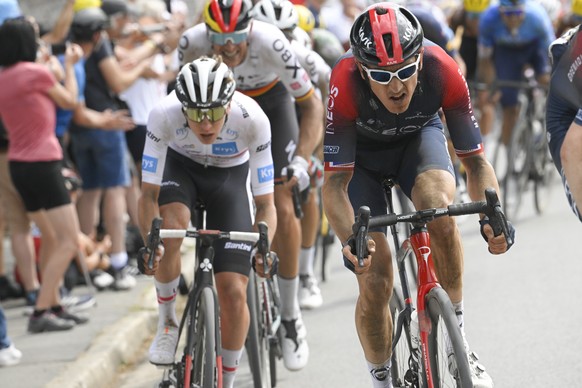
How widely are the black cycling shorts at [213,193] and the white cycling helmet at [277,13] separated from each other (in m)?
2.15

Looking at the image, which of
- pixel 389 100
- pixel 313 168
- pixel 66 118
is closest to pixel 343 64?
pixel 389 100

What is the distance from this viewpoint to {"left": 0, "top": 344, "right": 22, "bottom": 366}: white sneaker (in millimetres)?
7980

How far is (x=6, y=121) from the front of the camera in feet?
29.7

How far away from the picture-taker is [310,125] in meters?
8.44

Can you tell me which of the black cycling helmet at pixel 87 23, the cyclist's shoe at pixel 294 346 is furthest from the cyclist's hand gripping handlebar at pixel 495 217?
the black cycling helmet at pixel 87 23

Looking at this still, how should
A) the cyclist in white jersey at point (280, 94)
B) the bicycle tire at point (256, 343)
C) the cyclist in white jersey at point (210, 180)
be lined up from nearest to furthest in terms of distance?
1. the cyclist in white jersey at point (210, 180)
2. the bicycle tire at point (256, 343)
3. the cyclist in white jersey at point (280, 94)

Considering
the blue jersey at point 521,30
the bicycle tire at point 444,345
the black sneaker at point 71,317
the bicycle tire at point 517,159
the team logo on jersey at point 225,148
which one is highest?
the team logo on jersey at point 225,148

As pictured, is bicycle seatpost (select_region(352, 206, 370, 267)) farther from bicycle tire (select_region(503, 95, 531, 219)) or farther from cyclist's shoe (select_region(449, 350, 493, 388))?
bicycle tire (select_region(503, 95, 531, 219))

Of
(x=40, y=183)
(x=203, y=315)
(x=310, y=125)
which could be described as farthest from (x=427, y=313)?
(x=40, y=183)

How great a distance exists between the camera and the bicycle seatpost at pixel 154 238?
5988 millimetres

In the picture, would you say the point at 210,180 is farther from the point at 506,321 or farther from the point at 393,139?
the point at 506,321

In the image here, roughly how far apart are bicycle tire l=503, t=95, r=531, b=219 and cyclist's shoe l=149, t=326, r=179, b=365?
21.2ft

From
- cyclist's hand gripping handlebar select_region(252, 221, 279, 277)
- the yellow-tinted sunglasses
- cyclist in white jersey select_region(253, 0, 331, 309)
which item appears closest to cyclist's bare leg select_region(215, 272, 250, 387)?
cyclist's hand gripping handlebar select_region(252, 221, 279, 277)

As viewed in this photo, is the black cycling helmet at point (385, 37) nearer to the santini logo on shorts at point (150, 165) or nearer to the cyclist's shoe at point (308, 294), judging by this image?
the santini logo on shorts at point (150, 165)
